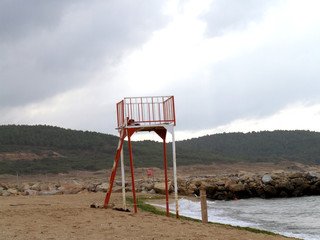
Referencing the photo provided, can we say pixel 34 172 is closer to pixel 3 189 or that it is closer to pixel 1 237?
pixel 3 189

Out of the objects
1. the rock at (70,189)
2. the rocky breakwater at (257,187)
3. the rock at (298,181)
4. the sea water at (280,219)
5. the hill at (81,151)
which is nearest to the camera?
the sea water at (280,219)

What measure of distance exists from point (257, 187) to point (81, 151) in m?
48.2

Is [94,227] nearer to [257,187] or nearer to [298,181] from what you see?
[257,187]

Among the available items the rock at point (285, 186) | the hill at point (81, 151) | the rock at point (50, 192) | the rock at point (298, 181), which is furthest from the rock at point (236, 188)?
the hill at point (81, 151)

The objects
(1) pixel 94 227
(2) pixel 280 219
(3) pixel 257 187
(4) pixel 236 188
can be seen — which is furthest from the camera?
(3) pixel 257 187

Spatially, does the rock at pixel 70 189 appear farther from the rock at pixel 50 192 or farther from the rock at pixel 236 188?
the rock at pixel 236 188

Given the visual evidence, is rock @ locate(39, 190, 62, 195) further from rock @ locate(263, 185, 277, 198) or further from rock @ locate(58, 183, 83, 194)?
rock @ locate(263, 185, 277, 198)

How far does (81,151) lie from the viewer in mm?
79125

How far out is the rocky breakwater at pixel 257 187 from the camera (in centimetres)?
3484

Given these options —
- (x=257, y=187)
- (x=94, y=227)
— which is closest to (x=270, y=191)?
(x=257, y=187)

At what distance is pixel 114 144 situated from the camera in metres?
86.8

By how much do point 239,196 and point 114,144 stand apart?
53.7 metres

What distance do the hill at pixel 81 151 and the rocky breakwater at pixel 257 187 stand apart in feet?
99.4

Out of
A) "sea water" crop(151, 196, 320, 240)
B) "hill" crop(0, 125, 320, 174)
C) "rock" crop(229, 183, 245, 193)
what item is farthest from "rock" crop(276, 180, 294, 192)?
"hill" crop(0, 125, 320, 174)
